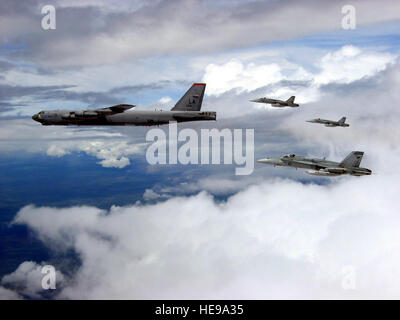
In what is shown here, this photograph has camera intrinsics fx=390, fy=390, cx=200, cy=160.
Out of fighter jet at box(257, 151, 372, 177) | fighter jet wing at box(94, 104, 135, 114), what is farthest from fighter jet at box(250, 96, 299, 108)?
fighter jet wing at box(94, 104, 135, 114)

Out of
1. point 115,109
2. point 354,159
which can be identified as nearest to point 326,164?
point 354,159

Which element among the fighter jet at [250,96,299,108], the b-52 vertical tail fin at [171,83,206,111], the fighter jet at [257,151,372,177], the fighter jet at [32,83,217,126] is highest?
the fighter jet at [250,96,299,108]

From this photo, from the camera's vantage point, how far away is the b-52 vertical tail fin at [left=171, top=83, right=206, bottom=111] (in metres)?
72.5

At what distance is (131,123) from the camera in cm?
7256

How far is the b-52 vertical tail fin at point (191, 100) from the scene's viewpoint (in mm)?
72500

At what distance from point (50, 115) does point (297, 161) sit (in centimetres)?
5049

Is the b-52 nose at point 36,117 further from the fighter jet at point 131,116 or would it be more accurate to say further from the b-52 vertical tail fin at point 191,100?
the b-52 vertical tail fin at point 191,100

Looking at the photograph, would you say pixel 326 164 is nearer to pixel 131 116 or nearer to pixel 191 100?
pixel 191 100

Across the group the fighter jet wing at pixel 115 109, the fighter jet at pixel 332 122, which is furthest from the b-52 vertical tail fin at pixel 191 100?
the fighter jet at pixel 332 122

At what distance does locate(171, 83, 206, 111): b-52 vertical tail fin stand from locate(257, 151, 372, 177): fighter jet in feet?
70.3

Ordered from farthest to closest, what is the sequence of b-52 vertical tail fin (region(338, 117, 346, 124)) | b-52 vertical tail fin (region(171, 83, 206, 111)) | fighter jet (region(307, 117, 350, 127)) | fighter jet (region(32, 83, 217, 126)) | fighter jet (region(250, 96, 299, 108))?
b-52 vertical tail fin (region(338, 117, 346, 124)), fighter jet (region(307, 117, 350, 127)), fighter jet (region(250, 96, 299, 108)), b-52 vertical tail fin (region(171, 83, 206, 111)), fighter jet (region(32, 83, 217, 126))

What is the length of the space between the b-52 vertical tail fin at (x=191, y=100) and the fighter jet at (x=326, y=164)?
2141 cm

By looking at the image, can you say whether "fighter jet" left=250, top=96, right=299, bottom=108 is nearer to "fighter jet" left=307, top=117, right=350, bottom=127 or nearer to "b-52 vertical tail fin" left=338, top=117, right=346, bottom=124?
"fighter jet" left=307, top=117, right=350, bottom=127

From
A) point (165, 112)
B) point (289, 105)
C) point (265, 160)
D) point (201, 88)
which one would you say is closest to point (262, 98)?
point (289, 105)
